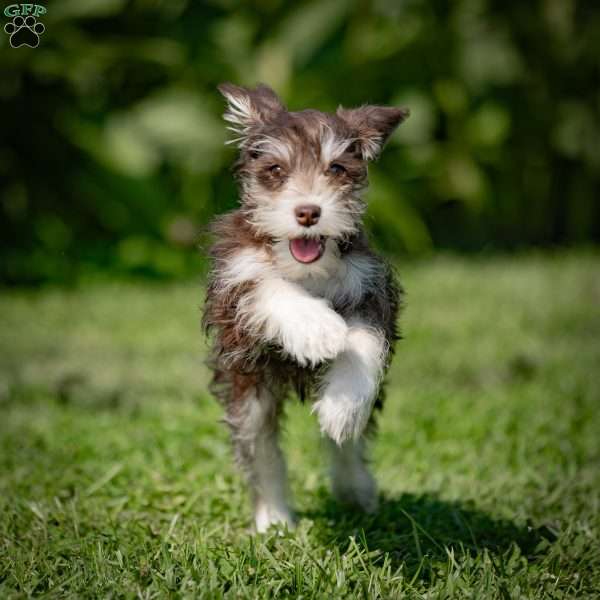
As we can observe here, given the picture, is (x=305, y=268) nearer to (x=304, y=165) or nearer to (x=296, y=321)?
(x=296, y=321)

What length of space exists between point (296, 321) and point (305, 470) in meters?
2.02

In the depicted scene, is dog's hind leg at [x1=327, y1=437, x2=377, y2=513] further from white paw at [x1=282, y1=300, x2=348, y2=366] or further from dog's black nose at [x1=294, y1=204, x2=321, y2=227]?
dog's black nose at [x1=294, y1=204, x2=321, y2=227]

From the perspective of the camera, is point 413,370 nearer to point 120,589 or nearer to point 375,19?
point 120,589

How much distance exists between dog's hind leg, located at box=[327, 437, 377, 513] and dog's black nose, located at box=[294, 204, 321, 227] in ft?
4.86

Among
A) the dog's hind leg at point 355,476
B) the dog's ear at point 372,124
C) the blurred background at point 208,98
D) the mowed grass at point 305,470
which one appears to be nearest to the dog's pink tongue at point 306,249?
the dog's ear at point 372,124

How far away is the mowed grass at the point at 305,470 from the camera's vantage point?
3441 mm

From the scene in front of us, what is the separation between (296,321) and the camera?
3203 millimetres

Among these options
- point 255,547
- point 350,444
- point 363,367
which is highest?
point 363,367

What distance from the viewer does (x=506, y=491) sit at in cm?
469

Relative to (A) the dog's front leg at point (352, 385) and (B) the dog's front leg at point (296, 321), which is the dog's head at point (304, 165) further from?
(A) the dog's front leg at point (352, 385)

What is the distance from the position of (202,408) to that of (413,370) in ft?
6.20

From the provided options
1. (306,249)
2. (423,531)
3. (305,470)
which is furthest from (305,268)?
(305,470)

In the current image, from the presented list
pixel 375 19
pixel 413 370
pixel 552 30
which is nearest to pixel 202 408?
pixel 413 370

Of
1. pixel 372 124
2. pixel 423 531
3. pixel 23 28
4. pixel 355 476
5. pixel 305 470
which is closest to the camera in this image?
pixel 372 124
